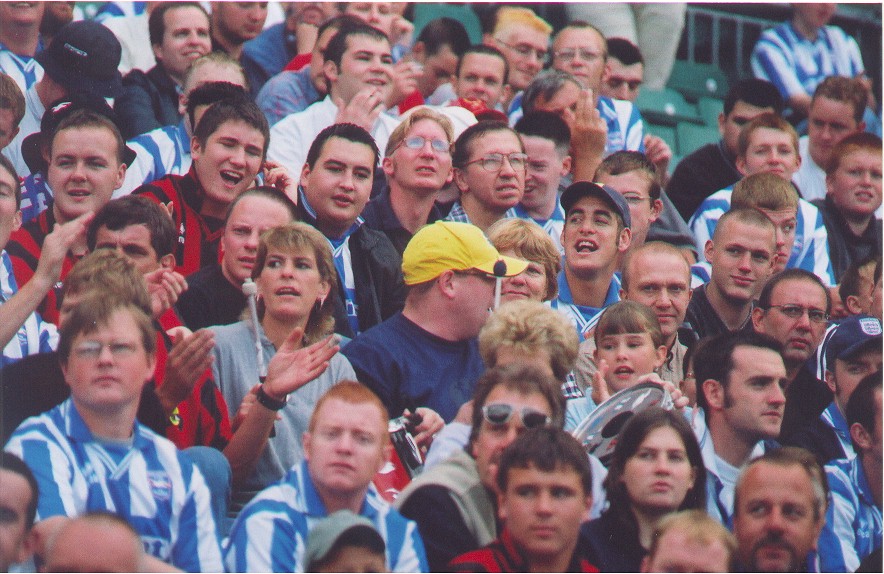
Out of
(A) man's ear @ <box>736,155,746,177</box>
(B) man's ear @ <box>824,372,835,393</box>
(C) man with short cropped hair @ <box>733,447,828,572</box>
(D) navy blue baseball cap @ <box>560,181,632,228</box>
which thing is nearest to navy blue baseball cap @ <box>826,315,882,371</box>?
(B) man's ear @ <box>824,372,835,393</box>

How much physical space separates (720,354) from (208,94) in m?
2.79

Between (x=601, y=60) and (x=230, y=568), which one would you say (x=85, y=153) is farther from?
(x=601, y=60)

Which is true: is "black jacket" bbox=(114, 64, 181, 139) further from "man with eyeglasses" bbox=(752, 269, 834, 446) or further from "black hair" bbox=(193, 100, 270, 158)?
"man with eyeglasses" bbox=(752, 269, 834, 446)

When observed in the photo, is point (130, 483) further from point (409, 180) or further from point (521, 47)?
point (521, 47)

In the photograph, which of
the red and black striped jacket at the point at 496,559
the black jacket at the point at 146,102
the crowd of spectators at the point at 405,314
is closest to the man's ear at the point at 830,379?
the crowd of spectators at the point at 405,314

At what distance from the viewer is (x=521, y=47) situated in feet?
35.6

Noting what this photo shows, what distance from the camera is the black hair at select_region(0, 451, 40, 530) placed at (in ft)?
16.3

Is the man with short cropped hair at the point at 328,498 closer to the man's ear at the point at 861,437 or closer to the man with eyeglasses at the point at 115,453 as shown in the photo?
the man with eyeglasses at the point at 115,453

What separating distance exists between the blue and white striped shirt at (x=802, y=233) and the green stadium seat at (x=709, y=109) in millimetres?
3771

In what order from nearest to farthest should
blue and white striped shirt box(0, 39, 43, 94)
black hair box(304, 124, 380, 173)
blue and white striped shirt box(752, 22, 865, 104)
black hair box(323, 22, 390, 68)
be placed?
black hair box(304, 124, 380, 173) → blue and white striped shirt box(0, 39, 43, 94) → black hair box(323, 22, 390, 68) → blue and white striped shirt box(752, 22, 865, 104)

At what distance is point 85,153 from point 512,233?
1846 millimetres

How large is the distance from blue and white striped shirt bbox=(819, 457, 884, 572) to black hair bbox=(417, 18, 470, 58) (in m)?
4.58

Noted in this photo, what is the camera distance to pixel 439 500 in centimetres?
546

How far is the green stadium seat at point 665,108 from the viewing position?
12.7m
